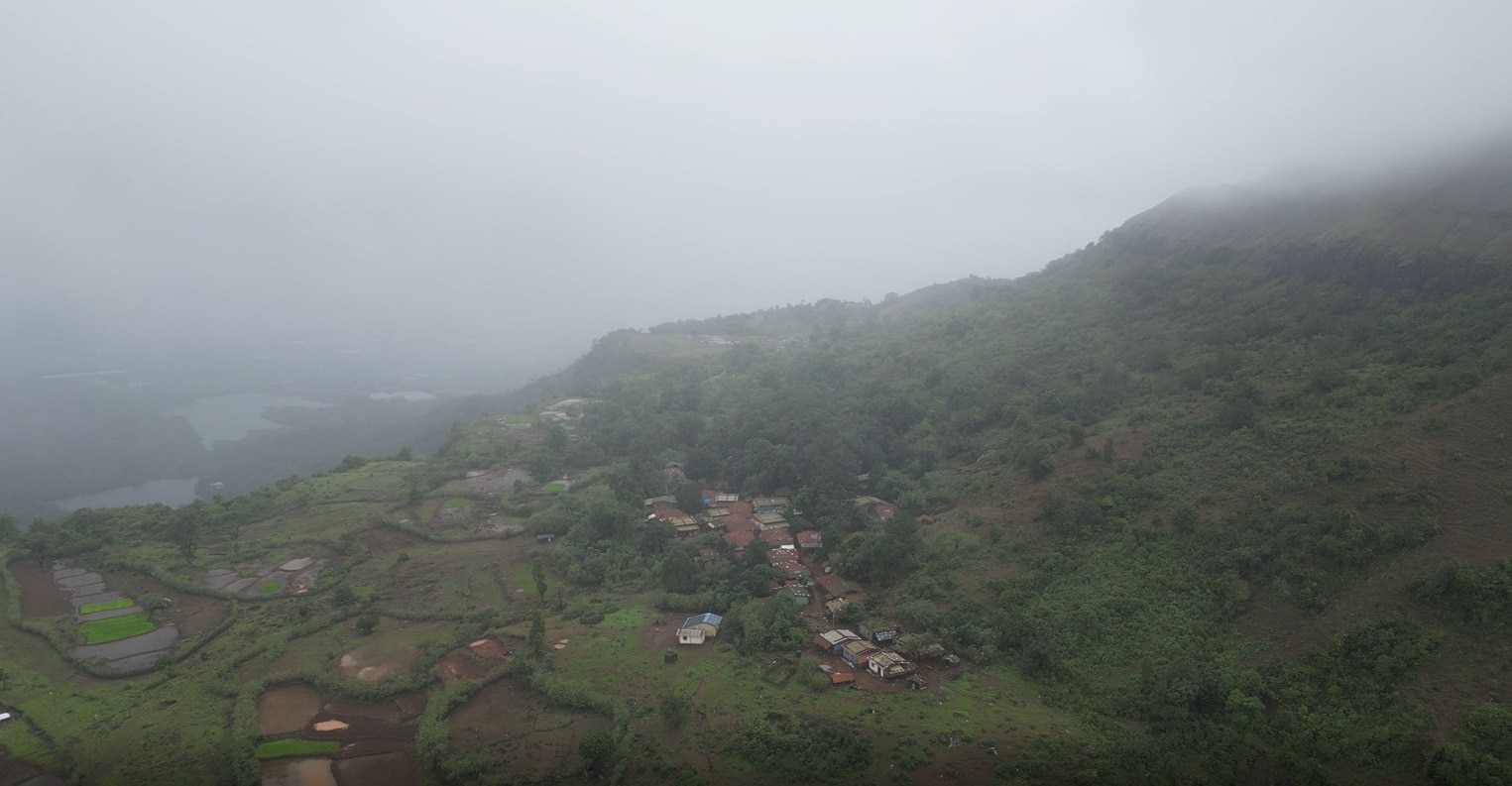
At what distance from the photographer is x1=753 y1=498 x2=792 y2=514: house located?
3742 centimetres

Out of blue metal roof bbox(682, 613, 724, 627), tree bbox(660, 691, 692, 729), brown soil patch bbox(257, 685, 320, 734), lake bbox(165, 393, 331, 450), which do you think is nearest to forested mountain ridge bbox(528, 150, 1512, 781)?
blue metal roof bbox(682, 613, 724, 627)

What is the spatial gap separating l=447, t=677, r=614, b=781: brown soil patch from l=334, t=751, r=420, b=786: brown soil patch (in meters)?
1.22

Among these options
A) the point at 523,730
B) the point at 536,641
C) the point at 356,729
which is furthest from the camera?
the point at 536,641

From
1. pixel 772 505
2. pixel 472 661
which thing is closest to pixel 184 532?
pixel 472 661

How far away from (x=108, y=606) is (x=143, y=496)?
131ft

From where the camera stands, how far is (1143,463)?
91.1ft

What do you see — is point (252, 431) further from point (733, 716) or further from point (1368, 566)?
point (1368, 566)

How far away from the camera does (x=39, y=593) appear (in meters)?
28.6

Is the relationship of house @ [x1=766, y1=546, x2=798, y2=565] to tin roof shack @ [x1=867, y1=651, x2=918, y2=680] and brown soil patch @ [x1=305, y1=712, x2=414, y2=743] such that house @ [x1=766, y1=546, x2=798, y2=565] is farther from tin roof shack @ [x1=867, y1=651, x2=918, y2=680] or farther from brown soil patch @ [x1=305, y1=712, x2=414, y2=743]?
brown soil patch @ [x1=305, y1=712, x2=414, y2=743]

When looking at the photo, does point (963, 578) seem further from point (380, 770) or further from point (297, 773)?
point (297, 773)

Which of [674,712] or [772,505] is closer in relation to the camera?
[674,712]

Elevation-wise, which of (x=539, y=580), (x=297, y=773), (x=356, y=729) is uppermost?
(x=539, y=580)

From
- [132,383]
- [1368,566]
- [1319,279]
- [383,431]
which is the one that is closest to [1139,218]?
[1319,279]

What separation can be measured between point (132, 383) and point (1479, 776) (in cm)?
12049
